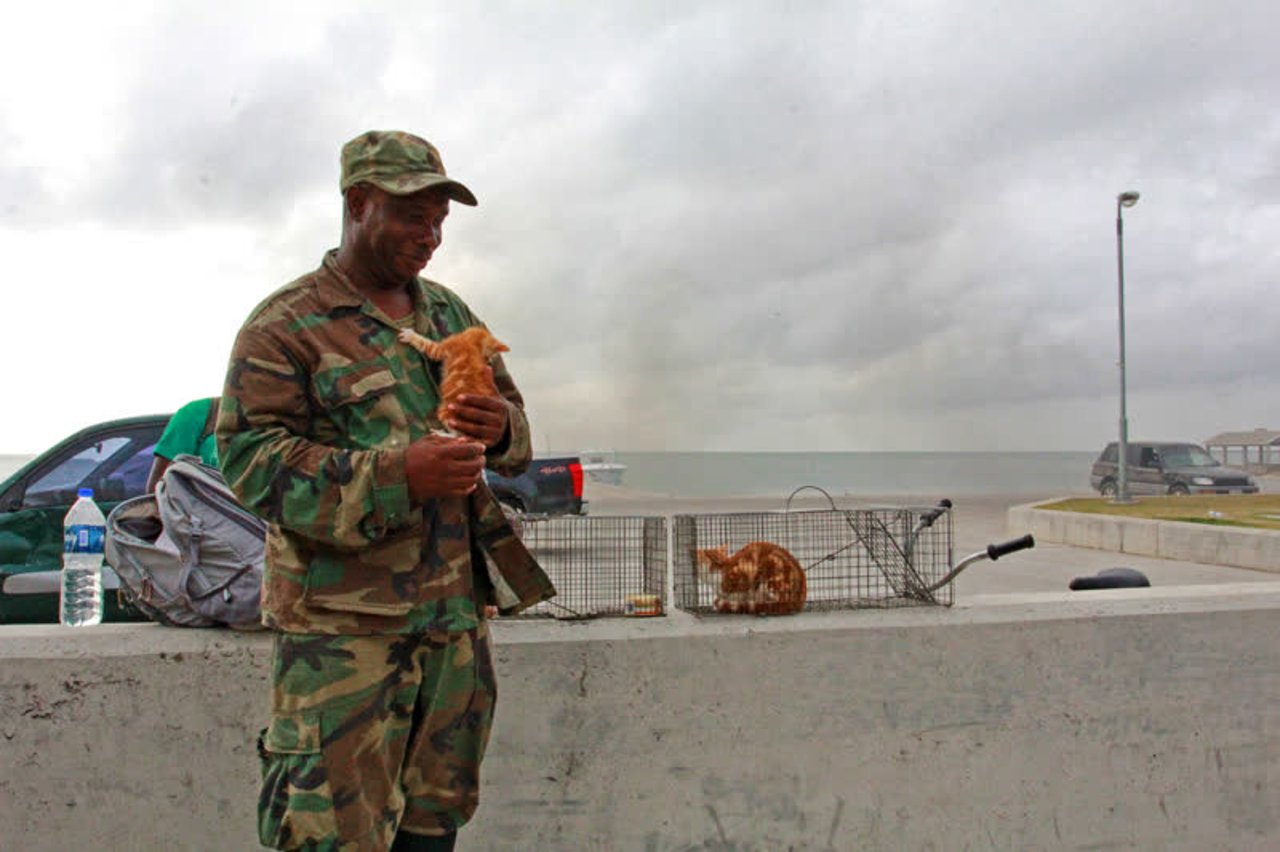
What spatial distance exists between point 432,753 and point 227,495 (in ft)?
4.63

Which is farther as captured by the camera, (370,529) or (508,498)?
(508,498)

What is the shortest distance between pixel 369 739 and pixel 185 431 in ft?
9.19

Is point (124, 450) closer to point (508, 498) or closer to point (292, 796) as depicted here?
point (508, 498)

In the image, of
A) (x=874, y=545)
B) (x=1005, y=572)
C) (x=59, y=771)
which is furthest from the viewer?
(x=1005, y=572)

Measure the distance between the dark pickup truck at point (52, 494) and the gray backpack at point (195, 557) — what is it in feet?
10.4

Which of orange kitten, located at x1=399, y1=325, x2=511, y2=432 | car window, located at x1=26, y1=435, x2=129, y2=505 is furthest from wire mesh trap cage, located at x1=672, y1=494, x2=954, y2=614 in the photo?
car window, located at x1=26, y1=435, x2=129, y2=505

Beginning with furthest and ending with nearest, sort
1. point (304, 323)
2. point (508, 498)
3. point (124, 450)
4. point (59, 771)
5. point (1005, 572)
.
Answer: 1. point (1005, 572)
2. point (508, 498)
3. point (124, 450)
4. point (59, 771)
5. point (304, 323)

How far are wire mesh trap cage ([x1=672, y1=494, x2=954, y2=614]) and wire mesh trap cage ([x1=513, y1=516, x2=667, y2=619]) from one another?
0.13 m

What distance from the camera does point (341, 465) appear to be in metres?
1.91

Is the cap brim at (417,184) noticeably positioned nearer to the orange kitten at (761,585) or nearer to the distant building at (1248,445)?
the orange kitten at (761,585)

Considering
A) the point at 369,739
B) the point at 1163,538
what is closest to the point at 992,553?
the point at 369,739

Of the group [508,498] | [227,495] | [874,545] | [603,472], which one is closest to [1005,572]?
[508,498]

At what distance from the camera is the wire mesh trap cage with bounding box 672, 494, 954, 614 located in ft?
11.6

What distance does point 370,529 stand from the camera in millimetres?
1895
